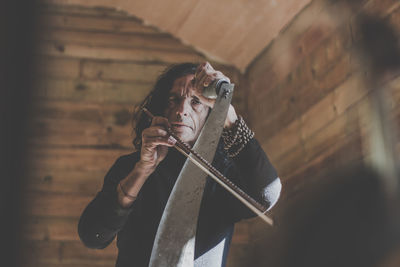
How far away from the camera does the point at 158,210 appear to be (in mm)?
894

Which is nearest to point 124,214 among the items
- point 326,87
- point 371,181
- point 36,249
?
point 371,181

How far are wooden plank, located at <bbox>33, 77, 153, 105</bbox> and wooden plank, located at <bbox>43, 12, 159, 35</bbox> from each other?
0.85 feet

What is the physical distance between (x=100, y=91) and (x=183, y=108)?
Answer: 3.99 feet

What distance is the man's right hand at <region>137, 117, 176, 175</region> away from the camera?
783mm

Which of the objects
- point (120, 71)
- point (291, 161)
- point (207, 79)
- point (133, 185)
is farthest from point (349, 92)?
point (120, 71)

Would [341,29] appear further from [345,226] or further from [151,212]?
[151,212]

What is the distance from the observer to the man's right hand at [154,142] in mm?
783

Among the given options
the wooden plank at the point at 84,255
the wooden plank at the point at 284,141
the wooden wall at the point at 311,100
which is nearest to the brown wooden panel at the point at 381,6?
the wooden wall at the point at 311,100

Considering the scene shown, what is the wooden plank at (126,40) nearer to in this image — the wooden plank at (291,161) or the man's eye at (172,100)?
the wooden plank at (291,161)

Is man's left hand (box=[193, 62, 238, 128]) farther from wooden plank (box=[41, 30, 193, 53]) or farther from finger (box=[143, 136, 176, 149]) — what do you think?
wooden plank (box=[41, 30, 193, 53])

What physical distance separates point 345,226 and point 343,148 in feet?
1.71

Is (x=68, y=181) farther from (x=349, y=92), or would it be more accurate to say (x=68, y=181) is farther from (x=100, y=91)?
(x=349, y=92)

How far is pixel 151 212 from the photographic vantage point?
0.90m

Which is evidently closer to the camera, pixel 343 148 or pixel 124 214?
pixel 124 214
